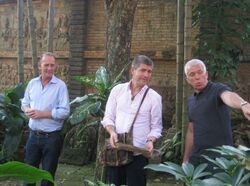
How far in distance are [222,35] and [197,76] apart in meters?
4.60

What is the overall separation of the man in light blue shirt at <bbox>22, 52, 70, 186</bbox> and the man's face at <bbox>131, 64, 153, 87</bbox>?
1.15 m

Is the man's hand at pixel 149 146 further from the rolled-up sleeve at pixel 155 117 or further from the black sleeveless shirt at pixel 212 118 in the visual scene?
the black sleeveless shirt at pixel 212 118

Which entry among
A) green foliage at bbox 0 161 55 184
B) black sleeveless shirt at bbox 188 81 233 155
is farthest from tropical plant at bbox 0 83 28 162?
green foliage at bbox 0 161 55 184

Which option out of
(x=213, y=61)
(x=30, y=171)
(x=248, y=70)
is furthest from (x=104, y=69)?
(x=248, y=70)

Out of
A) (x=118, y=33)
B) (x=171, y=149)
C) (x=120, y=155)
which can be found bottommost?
(x=171, y=149)

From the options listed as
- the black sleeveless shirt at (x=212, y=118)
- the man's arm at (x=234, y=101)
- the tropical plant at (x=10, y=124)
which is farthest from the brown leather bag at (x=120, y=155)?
the tropical plant at (x=10, y=124)

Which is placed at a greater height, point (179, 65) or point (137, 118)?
point (179, 65)

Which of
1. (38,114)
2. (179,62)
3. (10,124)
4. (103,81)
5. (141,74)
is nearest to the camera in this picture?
(141,74)

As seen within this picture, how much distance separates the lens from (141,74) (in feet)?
12.5

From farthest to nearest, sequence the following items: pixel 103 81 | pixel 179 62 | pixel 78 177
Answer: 1. pixel 179 62
2. pixel 78 177
3. pixel 103 81

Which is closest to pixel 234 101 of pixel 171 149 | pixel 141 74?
pixel 141 74

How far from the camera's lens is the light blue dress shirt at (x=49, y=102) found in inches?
187

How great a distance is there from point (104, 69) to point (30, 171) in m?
4.34

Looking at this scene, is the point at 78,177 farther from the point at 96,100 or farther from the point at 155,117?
the point at 155,117
